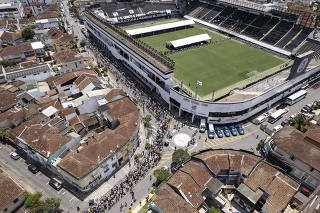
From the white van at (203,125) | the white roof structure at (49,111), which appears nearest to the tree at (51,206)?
the white roof structure at (49,111)

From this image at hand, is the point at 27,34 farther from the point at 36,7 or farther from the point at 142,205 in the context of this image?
the point at 142,205

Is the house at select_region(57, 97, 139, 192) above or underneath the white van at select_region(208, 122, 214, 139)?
above

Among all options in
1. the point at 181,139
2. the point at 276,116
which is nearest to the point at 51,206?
the point at 181,139

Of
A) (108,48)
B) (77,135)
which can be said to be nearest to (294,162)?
(77,135)

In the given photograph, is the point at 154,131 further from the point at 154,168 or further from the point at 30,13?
the point at 30,13

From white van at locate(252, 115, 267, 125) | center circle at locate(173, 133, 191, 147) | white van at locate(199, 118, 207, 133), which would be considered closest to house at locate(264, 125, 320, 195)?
white van at locate(252, 115, 267, 125)

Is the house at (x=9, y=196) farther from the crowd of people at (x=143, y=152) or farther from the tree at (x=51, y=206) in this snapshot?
the crowd of people at (x=143, y=152)

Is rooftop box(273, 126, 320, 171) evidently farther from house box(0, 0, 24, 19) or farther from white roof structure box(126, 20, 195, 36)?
house box(0, 0, 24, 19)
